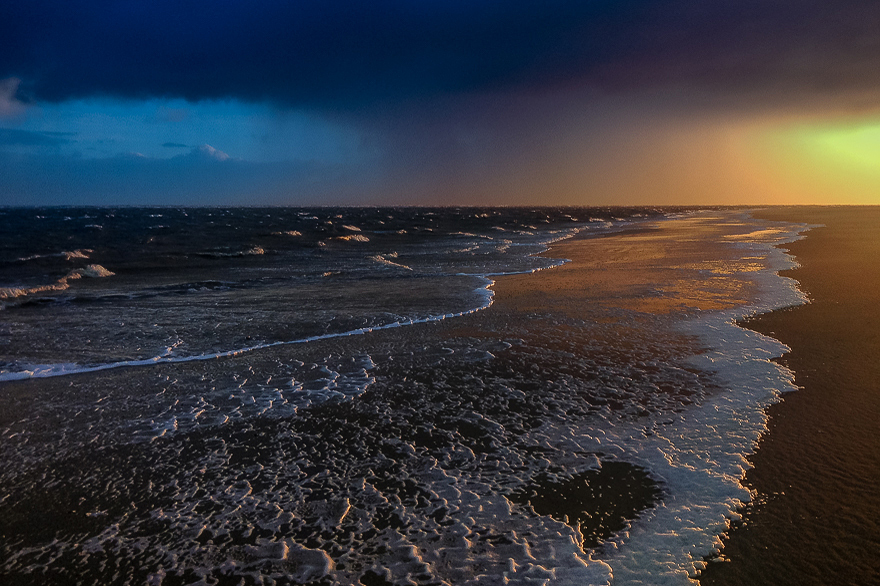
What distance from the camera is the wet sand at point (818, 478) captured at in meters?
4.05

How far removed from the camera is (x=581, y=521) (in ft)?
15.5

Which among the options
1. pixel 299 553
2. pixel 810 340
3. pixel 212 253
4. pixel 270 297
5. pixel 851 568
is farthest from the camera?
pixel 212 253

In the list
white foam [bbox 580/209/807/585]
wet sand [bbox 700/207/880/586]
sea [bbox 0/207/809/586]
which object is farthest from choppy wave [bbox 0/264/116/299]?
wet sand [bbox 700/207/880/586]

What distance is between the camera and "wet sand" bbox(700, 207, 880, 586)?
4047 mm

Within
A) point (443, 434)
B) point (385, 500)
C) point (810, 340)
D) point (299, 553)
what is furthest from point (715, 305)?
point (299, 553)

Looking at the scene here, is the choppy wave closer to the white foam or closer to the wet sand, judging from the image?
Answer: the white foam

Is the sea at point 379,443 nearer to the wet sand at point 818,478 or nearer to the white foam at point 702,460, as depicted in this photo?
the white foam at point 702,460

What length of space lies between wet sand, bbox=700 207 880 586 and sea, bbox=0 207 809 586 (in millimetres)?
217

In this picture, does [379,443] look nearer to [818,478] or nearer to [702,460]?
[702,460]

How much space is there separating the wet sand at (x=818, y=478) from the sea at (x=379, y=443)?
0.22 m

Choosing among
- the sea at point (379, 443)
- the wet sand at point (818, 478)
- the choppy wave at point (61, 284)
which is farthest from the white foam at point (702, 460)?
the choppy wave at point (61, 284)

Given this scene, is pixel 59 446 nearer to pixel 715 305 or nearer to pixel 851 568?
pixel 851 568

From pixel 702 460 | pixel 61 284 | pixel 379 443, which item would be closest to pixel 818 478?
pixel 702 460

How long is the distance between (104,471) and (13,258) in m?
32.2
